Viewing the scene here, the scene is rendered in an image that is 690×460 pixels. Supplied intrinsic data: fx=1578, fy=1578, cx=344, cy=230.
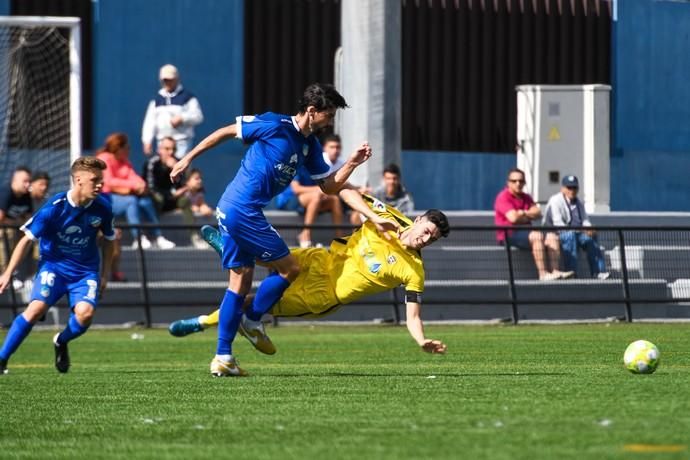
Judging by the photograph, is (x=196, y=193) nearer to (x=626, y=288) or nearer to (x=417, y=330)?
(x=626, y=288)

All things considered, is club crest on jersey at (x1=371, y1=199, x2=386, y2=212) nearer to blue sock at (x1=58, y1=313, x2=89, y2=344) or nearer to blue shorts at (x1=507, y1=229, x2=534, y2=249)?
blue sock at (x1=58, y1=313, x2=89, y2=344)

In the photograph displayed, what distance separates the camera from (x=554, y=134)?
81.1 ft

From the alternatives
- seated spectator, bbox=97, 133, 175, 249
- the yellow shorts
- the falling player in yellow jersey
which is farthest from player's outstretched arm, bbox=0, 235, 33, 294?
seated spectator, bbox=97, 133, 175, 249

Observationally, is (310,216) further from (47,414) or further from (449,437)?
(449,437)

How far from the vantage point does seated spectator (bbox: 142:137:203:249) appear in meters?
20.6

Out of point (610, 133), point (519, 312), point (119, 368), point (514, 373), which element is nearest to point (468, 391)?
point (514, 373)

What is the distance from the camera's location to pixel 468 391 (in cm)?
951

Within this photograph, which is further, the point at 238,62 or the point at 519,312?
the point at 238,62

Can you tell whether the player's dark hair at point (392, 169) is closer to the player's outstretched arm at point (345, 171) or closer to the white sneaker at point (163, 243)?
the white sneaker at point (163, 243)

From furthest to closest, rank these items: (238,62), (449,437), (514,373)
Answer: (238,62) → (514,373) → (449,437)

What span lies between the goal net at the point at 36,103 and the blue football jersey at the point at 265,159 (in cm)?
1153

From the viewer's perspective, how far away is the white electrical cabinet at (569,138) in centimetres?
2461

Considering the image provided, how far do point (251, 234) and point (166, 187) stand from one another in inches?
406

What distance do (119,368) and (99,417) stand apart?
4375mm
